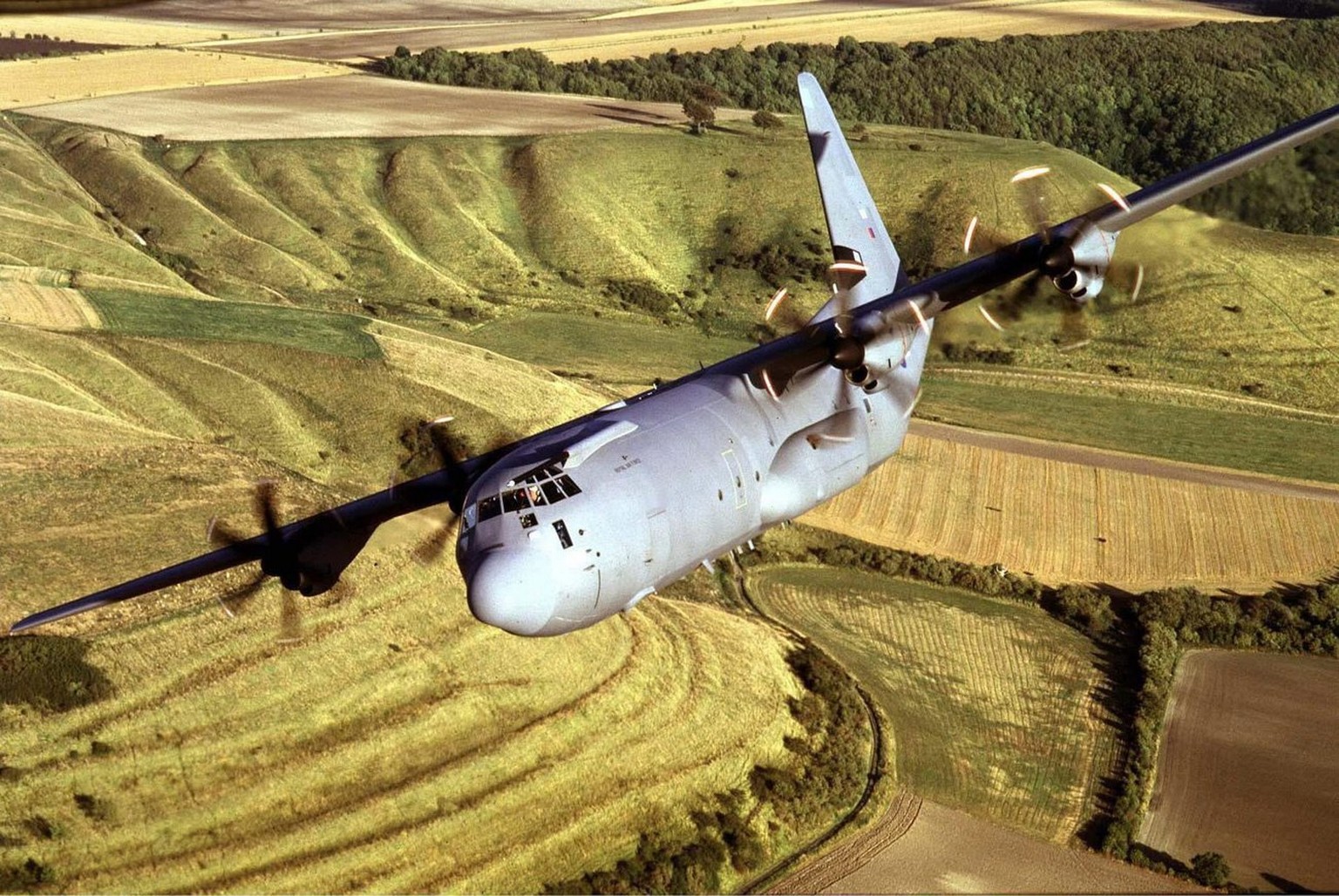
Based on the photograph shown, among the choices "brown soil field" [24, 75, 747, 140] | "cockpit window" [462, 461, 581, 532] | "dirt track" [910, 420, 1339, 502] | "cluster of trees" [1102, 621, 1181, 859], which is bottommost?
"cluster of trees" [1102, 621, 1181, 859]

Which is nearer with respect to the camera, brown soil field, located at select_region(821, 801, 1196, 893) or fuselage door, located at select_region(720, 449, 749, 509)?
fuselage door, located at select_region(720, 449, 749, 509)

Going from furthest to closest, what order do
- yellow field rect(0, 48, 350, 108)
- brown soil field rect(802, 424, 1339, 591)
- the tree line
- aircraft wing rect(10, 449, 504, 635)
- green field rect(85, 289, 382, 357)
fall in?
yellow field rect(0, 48, 350, 108) < green field rect(85, 289, 382, 357) < brown soil field rect(802, 424, 1339, 591) < the tree line < aircraft wing rect(10, 449, 504, 635)

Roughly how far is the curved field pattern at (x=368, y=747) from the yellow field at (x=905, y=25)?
118m

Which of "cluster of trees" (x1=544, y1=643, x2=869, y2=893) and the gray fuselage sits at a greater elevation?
the gray fuselage

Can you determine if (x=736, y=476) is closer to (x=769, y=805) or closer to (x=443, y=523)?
(x=443, y=523)

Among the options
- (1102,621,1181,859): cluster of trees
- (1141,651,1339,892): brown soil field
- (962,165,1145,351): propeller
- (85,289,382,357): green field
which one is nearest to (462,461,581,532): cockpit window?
(962,165,1145,351): propeller

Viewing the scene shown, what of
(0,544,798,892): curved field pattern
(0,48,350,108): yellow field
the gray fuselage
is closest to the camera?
the gray fuselage

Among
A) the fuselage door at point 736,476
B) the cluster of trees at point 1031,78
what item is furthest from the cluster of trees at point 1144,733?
the cluster of trees at point 1031,78

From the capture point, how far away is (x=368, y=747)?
144ft

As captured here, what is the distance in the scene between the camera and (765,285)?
10769 cm

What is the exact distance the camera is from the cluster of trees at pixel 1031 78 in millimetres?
137375

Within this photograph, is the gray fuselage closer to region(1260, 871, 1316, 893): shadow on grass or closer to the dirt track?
region(1260, 871, 1316, 893): shadow on grass

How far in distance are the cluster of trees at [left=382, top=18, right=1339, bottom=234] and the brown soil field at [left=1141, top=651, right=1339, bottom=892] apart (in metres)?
80.9

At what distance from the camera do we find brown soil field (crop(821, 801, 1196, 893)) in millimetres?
45531
